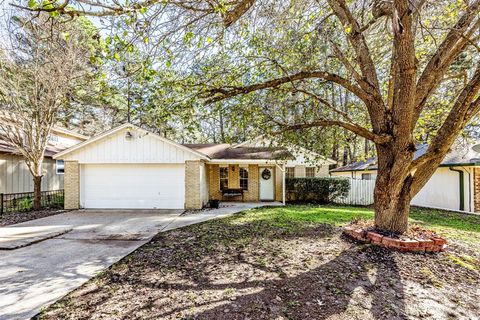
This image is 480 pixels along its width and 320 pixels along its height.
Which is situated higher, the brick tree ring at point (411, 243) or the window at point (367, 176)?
the window at point (367, 176)

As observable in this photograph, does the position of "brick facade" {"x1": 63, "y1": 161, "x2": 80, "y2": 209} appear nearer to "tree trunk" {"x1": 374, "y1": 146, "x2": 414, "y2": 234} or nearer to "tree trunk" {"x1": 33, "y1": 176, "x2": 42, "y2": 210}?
"tree trunk" {"x1": 33, "y1": 176, "x2": 42, "y2": 210}

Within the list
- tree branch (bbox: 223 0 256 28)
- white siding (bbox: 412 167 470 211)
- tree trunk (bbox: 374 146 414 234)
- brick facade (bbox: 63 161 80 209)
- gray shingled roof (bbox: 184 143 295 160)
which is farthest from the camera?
gray shingled roof (bbox: 184 143 295 160)

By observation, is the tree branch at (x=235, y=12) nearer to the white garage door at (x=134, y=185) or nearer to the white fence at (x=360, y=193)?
the white garage door at (x=134, y=185)

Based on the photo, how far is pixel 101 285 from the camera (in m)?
3.85

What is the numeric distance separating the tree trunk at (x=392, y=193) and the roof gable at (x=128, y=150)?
24.7 ft

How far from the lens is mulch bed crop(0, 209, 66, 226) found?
8937mm

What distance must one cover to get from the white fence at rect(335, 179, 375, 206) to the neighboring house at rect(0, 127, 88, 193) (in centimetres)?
1728

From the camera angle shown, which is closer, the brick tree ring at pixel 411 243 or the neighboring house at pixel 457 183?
the brick tree ring at pixel 411 243

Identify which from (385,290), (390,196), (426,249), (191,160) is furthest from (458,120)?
(191,160)

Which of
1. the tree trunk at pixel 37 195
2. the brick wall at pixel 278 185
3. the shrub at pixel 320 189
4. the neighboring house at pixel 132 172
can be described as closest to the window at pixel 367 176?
the shrub at pixel 320 189

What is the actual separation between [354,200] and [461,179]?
195 inches

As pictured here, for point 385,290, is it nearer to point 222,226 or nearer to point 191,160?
point 222,226

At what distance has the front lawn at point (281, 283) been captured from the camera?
3.10 m

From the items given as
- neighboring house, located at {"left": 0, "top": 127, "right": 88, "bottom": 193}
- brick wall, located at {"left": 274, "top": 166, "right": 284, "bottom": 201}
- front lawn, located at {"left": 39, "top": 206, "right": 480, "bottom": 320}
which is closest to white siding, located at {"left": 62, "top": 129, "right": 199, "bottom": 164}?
neighboring house, located at {"left": 0, "top": 127, "right": 88, "bottom": 193}
